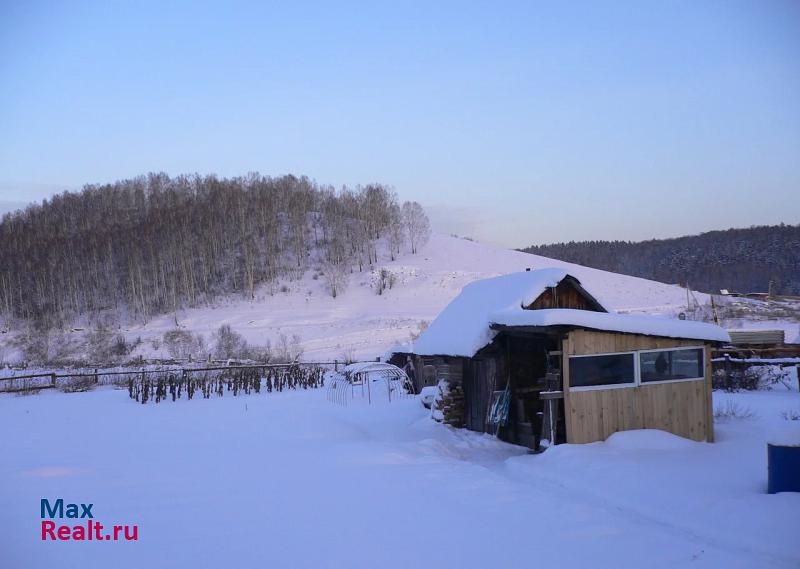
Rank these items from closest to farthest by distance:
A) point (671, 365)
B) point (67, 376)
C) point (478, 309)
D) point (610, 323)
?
1. point (610, 323)
2. point (671, 365)
3. point (478, 309)
4. point (67, 376)

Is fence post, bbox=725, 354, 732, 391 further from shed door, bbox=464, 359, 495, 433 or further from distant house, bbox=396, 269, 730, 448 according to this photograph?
shed door, bbox=464, 359, 495, 433

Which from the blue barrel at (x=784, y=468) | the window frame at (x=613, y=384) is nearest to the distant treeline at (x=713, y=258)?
the window frame at (x=613, y=384)

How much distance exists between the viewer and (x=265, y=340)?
139 feet

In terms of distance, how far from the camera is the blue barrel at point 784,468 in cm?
774

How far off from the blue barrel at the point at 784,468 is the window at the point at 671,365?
13.2ft

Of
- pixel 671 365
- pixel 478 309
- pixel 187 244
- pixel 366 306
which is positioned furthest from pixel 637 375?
pixel 187 244

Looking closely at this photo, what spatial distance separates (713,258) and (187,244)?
88427 mm

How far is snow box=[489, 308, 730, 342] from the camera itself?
438 inches

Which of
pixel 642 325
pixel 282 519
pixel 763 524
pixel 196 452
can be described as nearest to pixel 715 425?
pixel 642 325

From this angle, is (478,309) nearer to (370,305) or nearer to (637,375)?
(637,375)

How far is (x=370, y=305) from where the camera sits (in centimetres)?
5231

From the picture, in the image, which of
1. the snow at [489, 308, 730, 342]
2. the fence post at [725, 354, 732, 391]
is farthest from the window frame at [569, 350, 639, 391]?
the fence post at [725, 354, 732, 391]

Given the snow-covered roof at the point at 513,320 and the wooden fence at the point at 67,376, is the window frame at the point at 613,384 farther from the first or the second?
the wooden fence at the point at 67,376

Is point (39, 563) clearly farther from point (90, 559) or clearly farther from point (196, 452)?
point (196, 452)
